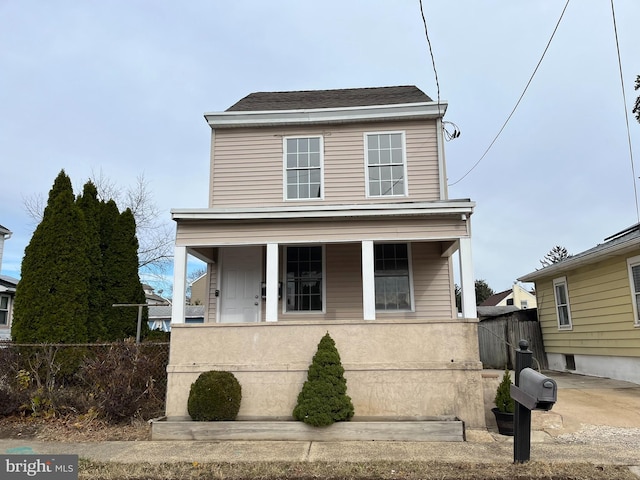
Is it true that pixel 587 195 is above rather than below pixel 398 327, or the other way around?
above

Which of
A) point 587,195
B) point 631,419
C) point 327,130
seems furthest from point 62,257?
point 587,195

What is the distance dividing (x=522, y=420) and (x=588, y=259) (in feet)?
25.9

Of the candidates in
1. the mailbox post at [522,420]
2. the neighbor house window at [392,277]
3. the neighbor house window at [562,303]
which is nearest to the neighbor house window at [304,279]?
the neighbor house window at [392,277]

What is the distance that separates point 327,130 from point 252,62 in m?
2.80

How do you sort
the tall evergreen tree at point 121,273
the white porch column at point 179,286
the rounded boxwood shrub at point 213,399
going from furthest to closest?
the tall evergreen tree at point 121,273 → the white porch column at point 179,286 → the rounded boxwood shrub at point 213,399

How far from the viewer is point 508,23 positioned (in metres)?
7.45

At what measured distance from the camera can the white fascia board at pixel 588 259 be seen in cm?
922

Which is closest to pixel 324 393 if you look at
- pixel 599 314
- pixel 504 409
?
pixel 504 409

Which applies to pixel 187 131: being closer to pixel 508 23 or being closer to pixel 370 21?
pixel 370 21

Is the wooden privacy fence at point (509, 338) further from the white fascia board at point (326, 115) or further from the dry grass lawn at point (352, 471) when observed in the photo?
the dry grass lawn at point (352, 471)

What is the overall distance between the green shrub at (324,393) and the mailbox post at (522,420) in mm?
2224

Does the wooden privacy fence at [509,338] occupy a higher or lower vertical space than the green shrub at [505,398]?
higher

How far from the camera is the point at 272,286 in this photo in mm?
6969

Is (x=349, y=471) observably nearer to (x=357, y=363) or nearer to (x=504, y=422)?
(x=357, y=363)
